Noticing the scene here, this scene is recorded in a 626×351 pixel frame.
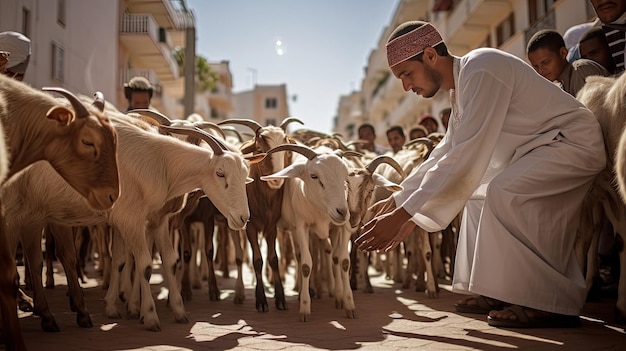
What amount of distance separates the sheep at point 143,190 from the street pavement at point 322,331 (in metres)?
0.33

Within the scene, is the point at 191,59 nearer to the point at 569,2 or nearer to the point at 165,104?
the point at 569,2

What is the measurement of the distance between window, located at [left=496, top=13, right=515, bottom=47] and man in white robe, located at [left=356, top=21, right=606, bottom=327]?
19926 millimetres

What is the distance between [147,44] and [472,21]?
14.6 metres

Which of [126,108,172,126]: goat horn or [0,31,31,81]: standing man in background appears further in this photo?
[126,108,172,126]: goat horn

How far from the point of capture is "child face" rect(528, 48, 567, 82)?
6461mm

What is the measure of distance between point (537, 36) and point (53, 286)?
6.56 m

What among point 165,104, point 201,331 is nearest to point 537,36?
point 201,331

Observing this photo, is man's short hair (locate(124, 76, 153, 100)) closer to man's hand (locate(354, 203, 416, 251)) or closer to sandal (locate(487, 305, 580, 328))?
man's hand (locate(354, 203, 416, 251))

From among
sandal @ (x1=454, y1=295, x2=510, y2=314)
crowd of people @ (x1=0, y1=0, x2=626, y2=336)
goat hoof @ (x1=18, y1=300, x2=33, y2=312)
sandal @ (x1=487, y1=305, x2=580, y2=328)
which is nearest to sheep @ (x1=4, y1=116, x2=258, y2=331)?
goat hoof @ (x1=18, y1=300, x2=33, y2=312)

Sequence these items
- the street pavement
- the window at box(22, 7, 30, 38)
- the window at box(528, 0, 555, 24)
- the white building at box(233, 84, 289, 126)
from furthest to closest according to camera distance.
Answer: the white building at box(233, 84, 289, 126)
the window at box(528, 0, 555, 24)
the window at box(22, 7, 30, 38)
the street pavement

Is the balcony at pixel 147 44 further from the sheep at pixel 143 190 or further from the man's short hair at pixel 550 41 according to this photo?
the man's short hair at pixel 550 41

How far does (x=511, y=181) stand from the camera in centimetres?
464

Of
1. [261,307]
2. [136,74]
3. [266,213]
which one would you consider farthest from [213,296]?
[136,74]

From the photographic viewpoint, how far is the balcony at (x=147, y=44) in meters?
26.6
